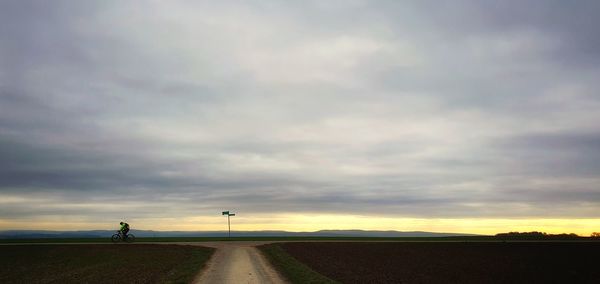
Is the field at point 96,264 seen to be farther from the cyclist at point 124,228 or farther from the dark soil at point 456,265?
the dark soil at point 456,265

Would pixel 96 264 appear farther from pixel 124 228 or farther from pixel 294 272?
pixel 124 228

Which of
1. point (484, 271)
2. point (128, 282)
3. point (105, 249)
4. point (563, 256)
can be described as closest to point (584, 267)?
point (563, 256)

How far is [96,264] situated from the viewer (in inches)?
1495

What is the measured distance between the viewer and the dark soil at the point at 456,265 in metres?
34.4

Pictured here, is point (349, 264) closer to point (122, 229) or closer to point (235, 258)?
point (235, 258)

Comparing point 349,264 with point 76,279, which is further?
point 349,264

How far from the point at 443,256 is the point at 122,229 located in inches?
1500

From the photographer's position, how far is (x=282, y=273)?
95.7ft

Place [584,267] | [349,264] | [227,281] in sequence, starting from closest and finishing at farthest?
1. [227,281]
2. [349,264]
3. [584,267]

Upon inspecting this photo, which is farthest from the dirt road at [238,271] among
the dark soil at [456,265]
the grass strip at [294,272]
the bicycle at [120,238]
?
the bicycle at [120,238]

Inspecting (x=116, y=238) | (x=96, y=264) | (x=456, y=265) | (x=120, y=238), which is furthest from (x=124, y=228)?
(x=456, y=265)

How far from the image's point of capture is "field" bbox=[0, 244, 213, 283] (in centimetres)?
2920

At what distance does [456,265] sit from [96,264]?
32.1 meters

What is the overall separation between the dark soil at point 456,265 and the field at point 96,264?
32.5ft
